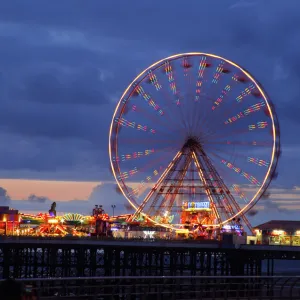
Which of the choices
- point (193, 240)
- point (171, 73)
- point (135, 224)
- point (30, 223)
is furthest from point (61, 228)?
point (171, 73)

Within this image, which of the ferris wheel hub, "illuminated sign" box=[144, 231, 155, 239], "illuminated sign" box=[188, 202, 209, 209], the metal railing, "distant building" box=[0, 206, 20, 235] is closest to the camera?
the metal railing

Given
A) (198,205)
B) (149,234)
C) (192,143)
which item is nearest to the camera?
(192,143)

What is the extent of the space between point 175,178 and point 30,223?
151 feet

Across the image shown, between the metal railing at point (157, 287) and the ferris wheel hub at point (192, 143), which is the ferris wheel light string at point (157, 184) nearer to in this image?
the ferris wheel hub at point (192, 143)

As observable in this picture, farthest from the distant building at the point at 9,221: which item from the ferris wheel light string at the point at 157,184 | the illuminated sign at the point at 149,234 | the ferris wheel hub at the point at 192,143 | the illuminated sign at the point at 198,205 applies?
the ferris wheel hub at the point at 192,143

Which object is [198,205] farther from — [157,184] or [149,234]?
[157,184]

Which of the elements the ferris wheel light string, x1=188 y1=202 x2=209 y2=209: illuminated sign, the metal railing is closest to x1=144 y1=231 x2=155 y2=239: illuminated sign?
x1=188 y1=202 x2=209 y2=209: illuminated sign

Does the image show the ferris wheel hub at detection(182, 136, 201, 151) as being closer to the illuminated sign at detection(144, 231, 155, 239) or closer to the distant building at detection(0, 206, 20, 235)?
the illuminated sign at detection(144, 231, 155, 239)

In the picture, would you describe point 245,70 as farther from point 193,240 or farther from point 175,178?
point 193,240

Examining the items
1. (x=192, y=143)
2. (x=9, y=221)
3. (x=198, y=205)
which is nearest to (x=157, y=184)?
(x=192, y=143)

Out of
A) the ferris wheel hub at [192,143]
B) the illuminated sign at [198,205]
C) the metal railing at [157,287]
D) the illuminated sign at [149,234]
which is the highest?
the ferris wheel hub at [192,143]

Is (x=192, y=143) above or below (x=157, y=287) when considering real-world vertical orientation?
above

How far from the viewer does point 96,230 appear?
122312mm

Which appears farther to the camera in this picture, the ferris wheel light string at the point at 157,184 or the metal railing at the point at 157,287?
the ferris wheel light string at the point at 157,184
